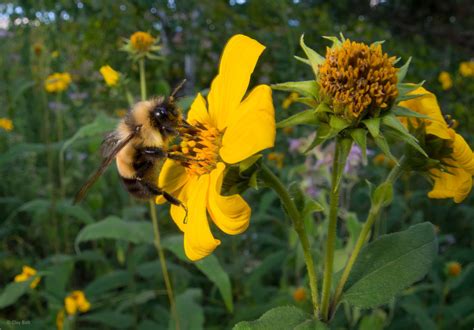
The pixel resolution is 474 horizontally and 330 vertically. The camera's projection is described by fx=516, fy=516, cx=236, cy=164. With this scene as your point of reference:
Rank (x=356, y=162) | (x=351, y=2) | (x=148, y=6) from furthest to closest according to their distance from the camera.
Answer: (x=351, y=2)
(x=148, y=6)
(x=356, y=162)

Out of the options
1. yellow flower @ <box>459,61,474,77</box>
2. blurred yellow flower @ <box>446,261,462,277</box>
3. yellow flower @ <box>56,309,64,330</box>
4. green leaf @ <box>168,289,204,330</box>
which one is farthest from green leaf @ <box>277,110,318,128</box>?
yellow flower @ <box>459,61,474,77</box>

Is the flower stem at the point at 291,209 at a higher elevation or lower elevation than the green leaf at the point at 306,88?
lower

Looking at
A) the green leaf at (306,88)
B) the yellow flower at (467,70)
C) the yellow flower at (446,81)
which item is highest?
the yellow flower at (467,70)

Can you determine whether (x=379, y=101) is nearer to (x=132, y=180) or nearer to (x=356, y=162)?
(x=132, y=180)

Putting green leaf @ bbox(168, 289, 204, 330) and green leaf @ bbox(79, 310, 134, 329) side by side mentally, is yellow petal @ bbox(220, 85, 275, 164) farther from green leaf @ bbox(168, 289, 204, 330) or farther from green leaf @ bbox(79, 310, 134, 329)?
green leaf @ bbox(79, 310, 134, 329)

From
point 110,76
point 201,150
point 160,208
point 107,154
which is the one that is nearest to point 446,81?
point 160,208

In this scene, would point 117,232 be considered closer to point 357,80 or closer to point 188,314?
point 188,314

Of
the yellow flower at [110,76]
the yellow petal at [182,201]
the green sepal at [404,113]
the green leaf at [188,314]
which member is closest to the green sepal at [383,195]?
the green sepal at [404,113]

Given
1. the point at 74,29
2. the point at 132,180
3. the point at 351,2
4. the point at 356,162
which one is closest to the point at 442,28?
the point at 351,2

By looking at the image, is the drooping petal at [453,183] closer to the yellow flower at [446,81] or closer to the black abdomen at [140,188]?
the black abdomen at [140,188]
